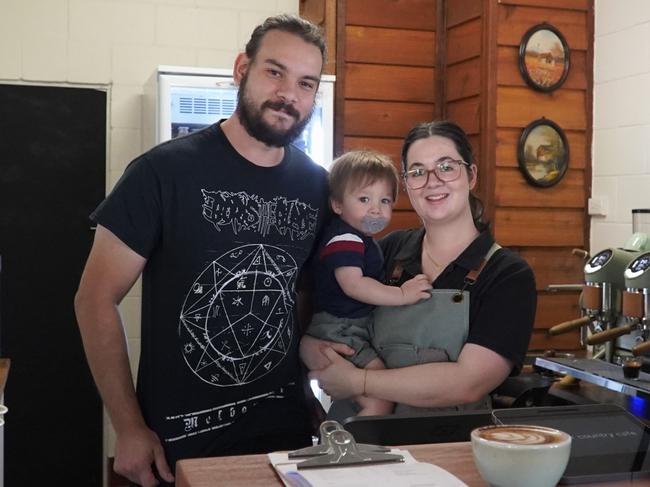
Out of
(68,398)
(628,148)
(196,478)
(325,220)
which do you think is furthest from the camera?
(68,398)

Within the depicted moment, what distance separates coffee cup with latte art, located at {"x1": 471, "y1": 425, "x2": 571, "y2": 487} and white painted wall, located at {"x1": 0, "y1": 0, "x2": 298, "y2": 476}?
10.9ft

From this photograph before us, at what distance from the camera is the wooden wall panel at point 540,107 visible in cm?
384

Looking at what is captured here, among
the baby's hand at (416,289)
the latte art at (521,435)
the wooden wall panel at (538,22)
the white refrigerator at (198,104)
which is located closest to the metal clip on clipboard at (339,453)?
the latte art at (521,435)

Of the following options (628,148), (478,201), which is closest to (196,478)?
(478,201)

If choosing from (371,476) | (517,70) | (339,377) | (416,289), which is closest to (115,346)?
(339,377)

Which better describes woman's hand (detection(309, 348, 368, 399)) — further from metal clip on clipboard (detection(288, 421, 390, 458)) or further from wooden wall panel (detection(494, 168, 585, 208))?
wooden wall panel (detection(494, 168, 585, 208))

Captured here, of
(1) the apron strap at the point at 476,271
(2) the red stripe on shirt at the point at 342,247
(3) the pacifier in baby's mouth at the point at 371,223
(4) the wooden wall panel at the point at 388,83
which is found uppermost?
(4) the wooden wall panel at the point at 388,83

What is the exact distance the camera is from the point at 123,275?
72.3 inches

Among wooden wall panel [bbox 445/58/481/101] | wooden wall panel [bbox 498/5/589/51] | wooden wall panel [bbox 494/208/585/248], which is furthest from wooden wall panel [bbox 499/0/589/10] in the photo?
wooden wall panel [bbox 494/208/585/248]

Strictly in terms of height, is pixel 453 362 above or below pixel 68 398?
above

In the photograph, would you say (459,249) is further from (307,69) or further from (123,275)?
(123,275)

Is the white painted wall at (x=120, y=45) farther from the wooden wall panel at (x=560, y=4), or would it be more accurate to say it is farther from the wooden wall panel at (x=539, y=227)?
the wooden wall panel at (x=539, y=227)

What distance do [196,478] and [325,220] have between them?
114cm

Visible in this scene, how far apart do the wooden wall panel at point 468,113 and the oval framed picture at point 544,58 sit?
0.84 ft
